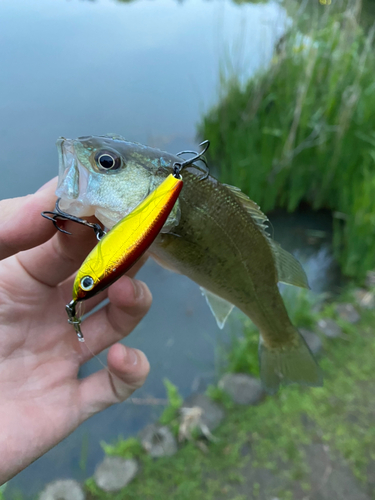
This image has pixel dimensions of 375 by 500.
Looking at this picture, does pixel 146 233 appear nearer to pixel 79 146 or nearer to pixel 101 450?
pixel 79 146

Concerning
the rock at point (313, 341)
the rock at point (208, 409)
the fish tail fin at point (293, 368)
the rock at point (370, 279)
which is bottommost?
the rock at point (208, 409)

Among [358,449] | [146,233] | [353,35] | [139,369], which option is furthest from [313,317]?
[353,35]

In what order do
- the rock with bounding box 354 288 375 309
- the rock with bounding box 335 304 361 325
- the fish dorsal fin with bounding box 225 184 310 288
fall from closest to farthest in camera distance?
the fish dorsal fin with bounding box 225 184 310 288 → the rock with bounding box 335 304 361 325 → the rock with bounding box 354 288 375 309

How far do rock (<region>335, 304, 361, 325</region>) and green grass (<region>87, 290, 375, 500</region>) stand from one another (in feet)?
1.27

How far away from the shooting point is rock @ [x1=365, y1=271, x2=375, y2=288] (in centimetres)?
301

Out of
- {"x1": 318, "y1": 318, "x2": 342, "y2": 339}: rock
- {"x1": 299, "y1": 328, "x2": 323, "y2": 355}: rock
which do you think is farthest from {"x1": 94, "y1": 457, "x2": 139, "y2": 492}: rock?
{"x1": 318, "y1": 318, "x2": 342, "y2": 339}: rock

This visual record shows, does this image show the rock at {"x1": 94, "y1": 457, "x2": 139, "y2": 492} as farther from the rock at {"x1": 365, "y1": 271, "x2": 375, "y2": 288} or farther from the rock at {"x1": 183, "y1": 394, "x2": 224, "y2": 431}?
the rock at {"x1": 365, "y1": 271, "x2": 375, "y2": 288}

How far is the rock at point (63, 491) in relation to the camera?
1.85 m

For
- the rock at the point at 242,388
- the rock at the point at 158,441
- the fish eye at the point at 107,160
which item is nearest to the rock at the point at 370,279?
the rock at the point at 242,388

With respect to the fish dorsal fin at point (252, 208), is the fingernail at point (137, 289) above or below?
below

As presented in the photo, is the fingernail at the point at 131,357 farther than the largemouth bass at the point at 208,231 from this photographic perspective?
Yes

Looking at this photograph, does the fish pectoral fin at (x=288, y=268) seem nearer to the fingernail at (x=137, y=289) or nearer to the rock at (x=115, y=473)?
the fingernail at (x=137, y=289)

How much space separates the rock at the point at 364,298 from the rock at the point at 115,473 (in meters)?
2.16

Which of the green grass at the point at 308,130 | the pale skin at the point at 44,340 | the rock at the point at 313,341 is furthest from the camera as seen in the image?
the green grass at the point at 308,130
